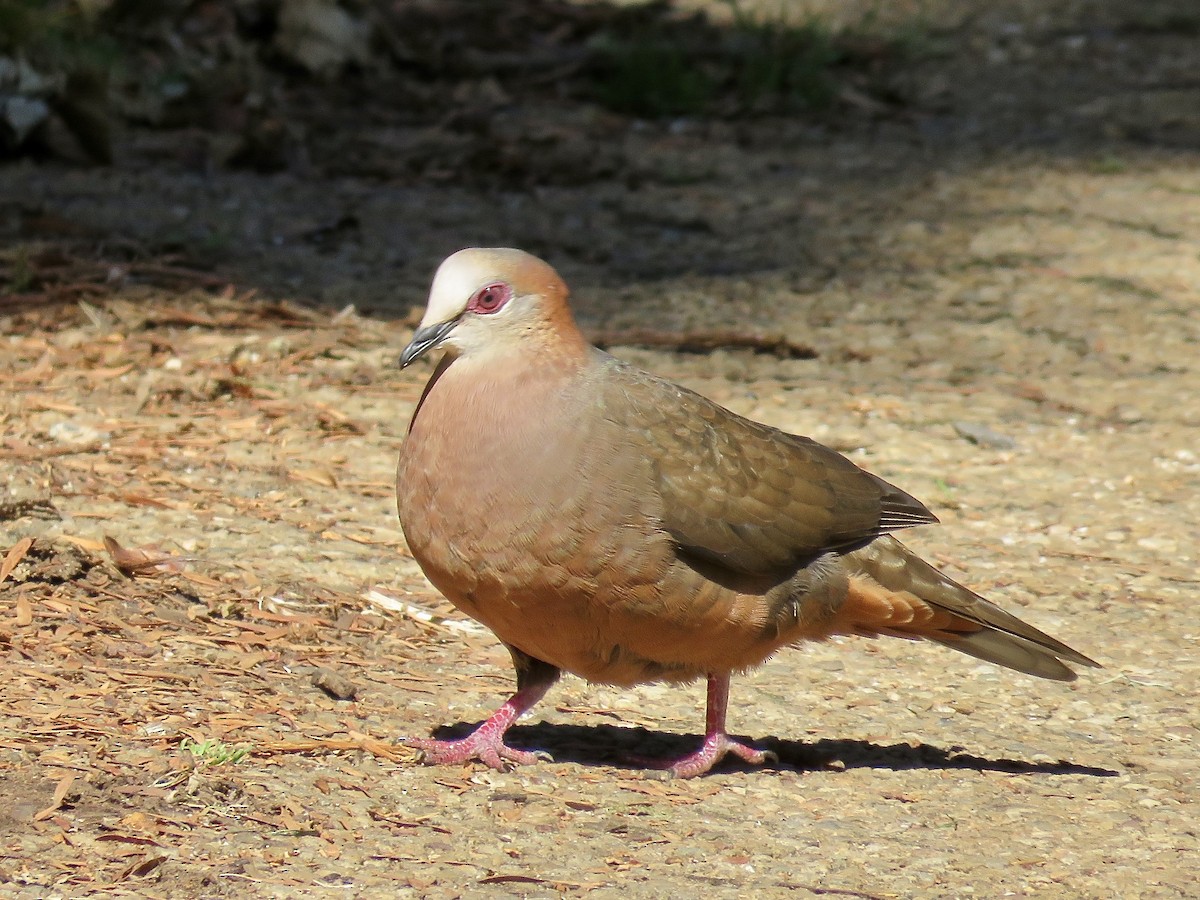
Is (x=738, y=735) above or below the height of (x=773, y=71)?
below

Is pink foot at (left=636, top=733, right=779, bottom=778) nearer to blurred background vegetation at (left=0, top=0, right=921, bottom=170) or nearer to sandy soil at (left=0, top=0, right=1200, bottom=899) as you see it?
sandy soil at (left=0, top=0, right=1200, bottom=899)

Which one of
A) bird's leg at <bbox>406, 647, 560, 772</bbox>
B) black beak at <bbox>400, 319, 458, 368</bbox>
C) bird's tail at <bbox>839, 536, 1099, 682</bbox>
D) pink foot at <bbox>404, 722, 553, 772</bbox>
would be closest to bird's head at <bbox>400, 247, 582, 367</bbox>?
black beak at <bbox>400, 319, 458, 368</bbox>

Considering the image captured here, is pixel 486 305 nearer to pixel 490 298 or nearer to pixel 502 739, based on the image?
pixel 490 298

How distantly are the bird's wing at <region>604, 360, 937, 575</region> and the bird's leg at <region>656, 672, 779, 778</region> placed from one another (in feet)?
1.23

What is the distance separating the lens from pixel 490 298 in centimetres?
409

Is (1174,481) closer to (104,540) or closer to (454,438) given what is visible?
(454,438)

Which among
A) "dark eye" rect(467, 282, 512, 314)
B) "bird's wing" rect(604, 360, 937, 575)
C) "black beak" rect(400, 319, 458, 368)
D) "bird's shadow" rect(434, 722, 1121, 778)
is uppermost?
"dark eye" rect(467, 282, 512, 314)

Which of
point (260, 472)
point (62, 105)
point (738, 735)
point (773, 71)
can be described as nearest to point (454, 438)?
point (738, 735)

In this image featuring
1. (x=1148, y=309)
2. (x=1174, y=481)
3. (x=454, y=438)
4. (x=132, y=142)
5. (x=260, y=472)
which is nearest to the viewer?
(x=454, y=438)

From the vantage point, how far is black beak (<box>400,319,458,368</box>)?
400 cm

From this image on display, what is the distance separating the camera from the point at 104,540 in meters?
4.81

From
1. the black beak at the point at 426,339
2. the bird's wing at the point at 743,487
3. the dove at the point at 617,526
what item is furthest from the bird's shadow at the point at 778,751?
the black beak at the point at 426,339

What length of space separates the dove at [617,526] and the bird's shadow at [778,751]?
13 cm

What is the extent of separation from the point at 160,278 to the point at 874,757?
4.35 metres
